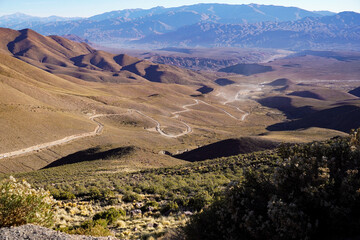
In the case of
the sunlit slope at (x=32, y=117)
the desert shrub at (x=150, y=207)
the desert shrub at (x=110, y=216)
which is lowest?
the sunlit slope at (x=32, y=117)

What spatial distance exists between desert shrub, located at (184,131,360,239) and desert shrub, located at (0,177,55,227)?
4.30m

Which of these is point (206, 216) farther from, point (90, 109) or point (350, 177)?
point (90, 109)

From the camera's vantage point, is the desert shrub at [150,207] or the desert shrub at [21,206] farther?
the desert shrub at [150,207]

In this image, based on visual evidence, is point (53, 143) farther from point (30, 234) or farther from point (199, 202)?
point (30, 234)

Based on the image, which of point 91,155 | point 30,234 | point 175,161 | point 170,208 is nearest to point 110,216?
point 170,208

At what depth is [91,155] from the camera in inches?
1604

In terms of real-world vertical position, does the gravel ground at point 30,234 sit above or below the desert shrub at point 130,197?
above

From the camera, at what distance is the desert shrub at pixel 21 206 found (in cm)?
802

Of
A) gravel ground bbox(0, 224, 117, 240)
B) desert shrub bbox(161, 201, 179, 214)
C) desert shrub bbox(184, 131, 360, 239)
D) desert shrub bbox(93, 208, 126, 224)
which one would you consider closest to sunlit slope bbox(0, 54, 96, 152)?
desert shrub bbox(93, 208, 126, 224)

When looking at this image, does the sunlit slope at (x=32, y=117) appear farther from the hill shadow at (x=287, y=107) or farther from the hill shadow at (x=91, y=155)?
the hill shadow at (x=287, y=107)

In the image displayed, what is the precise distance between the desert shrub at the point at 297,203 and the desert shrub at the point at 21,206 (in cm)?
430

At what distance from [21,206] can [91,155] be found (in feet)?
110

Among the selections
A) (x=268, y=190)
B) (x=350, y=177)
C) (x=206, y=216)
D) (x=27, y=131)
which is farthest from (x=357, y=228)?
(x=27, y=131)

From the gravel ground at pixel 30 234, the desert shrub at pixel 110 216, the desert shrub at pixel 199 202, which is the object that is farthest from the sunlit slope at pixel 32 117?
the gravel ground at pixel 30 234
